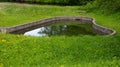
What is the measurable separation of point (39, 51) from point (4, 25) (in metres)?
15.7

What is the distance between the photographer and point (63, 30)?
38031 millimetres

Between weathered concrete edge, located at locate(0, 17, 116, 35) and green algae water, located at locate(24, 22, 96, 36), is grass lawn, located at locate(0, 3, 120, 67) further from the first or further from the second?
green algae water, located at locate(24, 22, 96, 36)

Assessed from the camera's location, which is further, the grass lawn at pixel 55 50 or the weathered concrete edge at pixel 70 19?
the weathered concrete edge at pixel 70 19

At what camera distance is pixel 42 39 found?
76.9 ft

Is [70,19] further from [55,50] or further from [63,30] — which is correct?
[55,50]

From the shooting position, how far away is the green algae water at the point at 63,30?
3591 cm

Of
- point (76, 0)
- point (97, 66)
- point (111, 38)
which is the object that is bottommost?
point (76, 0)

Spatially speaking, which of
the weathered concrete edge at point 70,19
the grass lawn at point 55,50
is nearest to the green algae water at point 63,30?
the weathered concrete edge at point 70,19

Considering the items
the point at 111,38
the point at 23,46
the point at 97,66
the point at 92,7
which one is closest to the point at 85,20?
→ the point at 92,7

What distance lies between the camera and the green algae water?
35.9 m

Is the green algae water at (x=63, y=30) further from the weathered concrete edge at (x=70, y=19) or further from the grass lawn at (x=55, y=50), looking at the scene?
the grass lawn at (x=55, y=50)

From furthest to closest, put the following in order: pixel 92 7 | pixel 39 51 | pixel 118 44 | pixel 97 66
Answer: pixel 92 7
pixel 118 44
pixel 39 51
pixel 97 66

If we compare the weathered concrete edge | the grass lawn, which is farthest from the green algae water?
the grass lawn

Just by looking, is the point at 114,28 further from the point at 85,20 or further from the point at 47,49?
the point at 47,49
